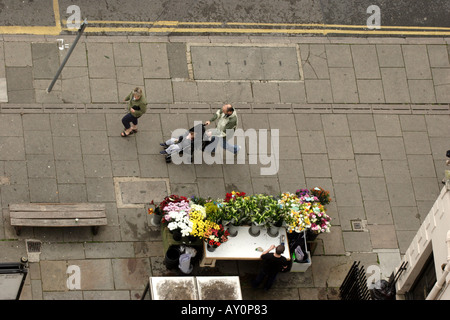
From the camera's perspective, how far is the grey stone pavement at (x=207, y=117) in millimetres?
17312

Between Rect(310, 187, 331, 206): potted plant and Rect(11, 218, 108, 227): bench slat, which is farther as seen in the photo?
Rect(310, 187, 331, 206): potted plant

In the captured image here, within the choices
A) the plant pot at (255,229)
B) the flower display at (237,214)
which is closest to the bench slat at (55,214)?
the flower display at (237,214)

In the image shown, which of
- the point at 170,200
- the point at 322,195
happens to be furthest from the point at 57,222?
the point at 322,195

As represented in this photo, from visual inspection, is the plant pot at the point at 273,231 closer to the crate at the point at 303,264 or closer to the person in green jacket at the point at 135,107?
the crate at the point at 303,264

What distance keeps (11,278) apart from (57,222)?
9.94ft

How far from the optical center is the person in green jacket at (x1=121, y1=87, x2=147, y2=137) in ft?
57.8

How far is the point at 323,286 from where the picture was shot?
1756 cm

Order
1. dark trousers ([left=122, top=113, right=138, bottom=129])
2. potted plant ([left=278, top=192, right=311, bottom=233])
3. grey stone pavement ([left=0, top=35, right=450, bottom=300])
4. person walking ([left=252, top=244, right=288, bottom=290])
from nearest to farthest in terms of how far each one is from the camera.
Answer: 1. person walking ([left=252, top=244, right=288, bottom=290])
2. potted plant ([left=278, top=192, right=311, bottom=233])
3. grey stone pavement ([left=0, top=35, right=450, bottom=300])
4. dark trousers ([left=122, top=113, right=138, bottom=129])

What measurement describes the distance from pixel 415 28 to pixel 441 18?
930 millimetres

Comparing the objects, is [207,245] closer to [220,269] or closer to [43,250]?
[220,269]

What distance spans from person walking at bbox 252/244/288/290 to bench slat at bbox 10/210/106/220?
336 cm

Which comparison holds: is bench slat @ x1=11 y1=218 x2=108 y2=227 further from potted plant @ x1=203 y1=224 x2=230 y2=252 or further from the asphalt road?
the asphalt road

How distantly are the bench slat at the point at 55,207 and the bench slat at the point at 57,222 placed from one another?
0.24m

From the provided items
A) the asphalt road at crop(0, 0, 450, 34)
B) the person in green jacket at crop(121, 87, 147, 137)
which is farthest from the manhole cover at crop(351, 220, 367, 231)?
the asphalt road at crop(0, 0, 450, 34)
